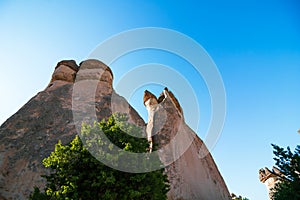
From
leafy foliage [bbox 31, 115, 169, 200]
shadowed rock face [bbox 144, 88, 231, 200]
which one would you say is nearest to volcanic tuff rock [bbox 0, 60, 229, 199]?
shadowed rock face [bbox 144, 88, 231, 200]

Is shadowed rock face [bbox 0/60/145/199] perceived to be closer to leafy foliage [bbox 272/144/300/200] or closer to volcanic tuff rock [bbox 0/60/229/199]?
volcanic tuff rock [bbox 0/60/229/199]

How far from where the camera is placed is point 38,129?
50.1 ft

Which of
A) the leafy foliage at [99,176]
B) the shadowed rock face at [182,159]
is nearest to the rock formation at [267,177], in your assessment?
the shadowed rock face at [182,159]

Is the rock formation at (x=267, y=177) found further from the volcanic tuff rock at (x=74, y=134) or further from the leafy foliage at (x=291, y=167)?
the leafy foliage at (x=291, y=167)

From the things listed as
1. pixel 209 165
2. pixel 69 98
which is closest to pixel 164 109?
pixel 209 165

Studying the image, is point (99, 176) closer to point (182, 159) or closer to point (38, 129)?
point (182, 159)

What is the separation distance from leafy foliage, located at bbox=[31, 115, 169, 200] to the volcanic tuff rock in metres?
4.20

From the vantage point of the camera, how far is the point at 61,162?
8875 mm

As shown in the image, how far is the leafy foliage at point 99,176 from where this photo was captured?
8.16m

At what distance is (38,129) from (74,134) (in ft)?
8.46

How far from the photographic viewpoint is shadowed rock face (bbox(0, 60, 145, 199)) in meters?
12.3

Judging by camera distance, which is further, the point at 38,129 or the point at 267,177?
the point at 267,177

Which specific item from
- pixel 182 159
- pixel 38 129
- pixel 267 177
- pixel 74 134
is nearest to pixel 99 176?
pixel 74 134

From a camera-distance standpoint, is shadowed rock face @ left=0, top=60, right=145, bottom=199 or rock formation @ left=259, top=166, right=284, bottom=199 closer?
shadowed rock face @ left=0, top=60, right=145, bottom=199
